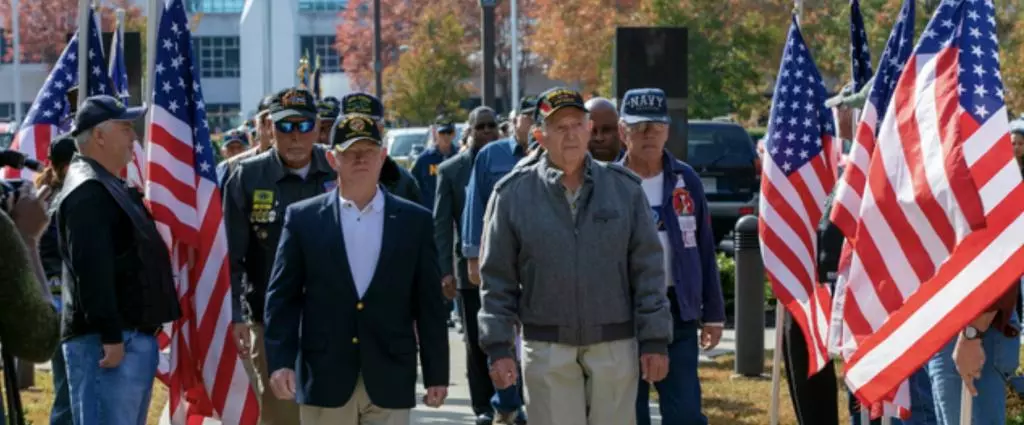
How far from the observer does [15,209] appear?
18.0ft

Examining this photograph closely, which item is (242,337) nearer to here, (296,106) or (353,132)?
(296,106)

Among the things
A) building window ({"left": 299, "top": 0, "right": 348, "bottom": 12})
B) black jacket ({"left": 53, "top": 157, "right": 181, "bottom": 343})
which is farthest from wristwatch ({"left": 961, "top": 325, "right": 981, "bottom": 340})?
building window ({"left": 299, "top": 0, "right": 348, "bottom": 12})

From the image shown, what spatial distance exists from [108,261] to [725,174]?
56.8ft

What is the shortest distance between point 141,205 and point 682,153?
6372mm

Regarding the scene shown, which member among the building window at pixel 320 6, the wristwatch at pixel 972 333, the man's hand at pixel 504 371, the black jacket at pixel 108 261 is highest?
the building window at pixel 320 6

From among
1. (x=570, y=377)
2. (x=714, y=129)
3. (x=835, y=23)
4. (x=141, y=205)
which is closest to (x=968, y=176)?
(x=570, y=377)

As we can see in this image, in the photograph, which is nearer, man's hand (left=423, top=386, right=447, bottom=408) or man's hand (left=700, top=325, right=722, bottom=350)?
man's hand (left=423, top=386, right=447, bottom=408)

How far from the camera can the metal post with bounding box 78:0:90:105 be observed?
11404mm

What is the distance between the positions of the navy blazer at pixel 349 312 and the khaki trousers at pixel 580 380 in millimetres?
384

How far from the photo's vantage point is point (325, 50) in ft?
306

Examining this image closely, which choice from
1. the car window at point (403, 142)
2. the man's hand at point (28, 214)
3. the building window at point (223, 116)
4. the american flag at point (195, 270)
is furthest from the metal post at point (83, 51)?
the building window at point (223, 116)

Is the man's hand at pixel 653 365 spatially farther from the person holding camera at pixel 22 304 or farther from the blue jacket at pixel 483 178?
the blue jacket at pixel 483 178

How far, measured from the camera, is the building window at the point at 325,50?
306 feet

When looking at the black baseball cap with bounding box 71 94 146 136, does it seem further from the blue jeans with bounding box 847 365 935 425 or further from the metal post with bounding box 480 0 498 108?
the metal post with bounding box 480 0 498 108
